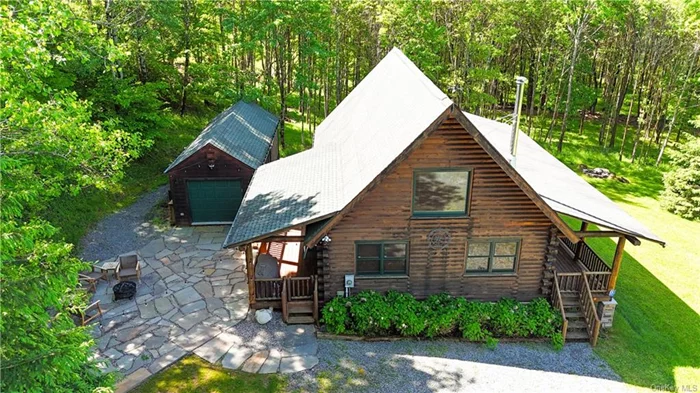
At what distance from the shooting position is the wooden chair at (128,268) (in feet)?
50.3

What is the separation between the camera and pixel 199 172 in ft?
62.8

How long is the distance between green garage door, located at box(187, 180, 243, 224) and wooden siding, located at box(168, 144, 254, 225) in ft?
0.78

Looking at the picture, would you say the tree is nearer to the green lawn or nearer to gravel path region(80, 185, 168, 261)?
gravel path region(80, 185, 168, 261)

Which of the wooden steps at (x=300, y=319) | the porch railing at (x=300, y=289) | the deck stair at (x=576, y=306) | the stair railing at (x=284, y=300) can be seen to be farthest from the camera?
the porch railing at (x=300, y=289)

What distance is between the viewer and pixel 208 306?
14.3 meters

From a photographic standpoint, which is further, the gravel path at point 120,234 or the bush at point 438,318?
the gravel path at point 120,234

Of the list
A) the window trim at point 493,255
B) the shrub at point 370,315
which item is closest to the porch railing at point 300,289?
the shrub at point 370,315

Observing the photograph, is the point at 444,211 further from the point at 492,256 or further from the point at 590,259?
the point at 590,259

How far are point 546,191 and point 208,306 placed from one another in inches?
457

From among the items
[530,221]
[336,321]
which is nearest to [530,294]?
[530,221]

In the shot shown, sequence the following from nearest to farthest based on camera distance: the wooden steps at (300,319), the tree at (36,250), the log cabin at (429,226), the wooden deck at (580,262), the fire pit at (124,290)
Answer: the tree at (36,250) < the log cabin at (429,226) < the wooden steps at (300,319) < the fire pit at (124,290) < the wooden deck at (580,262)

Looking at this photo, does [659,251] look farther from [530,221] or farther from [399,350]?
[399,350]

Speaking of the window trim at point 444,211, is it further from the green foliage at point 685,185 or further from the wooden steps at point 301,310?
the green foliage at point 685,185

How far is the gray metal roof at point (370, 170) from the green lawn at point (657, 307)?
3453 mm
